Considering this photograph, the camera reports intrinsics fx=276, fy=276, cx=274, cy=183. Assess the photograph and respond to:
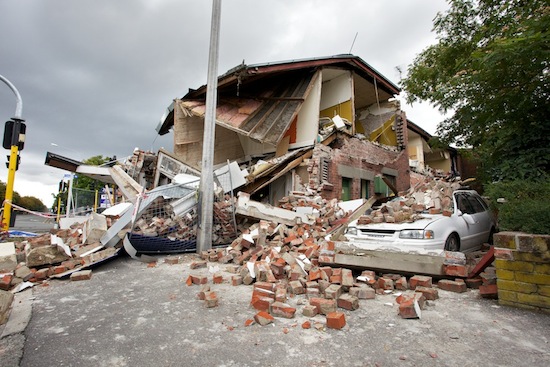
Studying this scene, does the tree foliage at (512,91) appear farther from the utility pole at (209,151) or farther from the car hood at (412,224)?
the utility pole at (209,151)

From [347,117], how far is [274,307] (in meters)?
9.87

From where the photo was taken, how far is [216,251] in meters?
5.88

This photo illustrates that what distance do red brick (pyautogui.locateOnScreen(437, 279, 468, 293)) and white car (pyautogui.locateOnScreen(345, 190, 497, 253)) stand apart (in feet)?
1.51

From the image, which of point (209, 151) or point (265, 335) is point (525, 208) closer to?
point (265, 335)

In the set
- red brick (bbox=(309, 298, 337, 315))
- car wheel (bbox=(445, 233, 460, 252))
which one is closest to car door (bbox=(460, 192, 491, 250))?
car wheel (bbox=(445, 233, 460, 252))

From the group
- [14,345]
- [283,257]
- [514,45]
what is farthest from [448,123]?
[14,345]

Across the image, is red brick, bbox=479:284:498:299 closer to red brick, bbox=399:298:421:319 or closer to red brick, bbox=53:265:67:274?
A: red brick, bbox=399:298:421:319

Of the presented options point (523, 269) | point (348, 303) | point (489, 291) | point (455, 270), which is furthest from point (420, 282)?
point (348, 303)

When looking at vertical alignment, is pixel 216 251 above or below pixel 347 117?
below

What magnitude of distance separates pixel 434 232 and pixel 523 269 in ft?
5.12

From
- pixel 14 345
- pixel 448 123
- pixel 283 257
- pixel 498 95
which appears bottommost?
pixel 14 345

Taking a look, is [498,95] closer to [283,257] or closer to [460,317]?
[460,317]

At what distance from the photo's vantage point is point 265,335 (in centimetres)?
246

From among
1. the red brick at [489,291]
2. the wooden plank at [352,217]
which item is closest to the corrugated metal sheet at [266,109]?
the wooden plank at [352,217]
